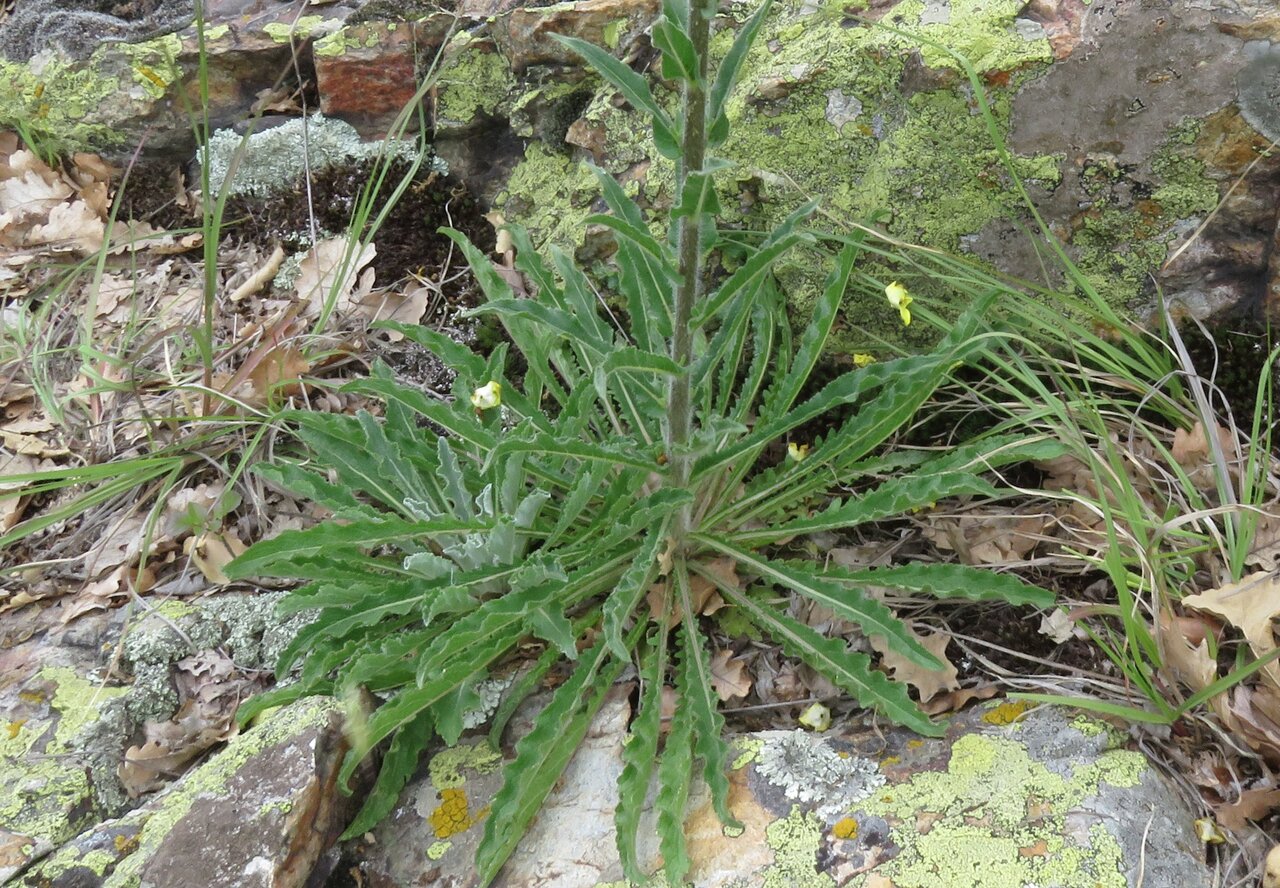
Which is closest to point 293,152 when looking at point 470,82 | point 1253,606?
point 470,82

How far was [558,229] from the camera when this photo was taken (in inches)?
119

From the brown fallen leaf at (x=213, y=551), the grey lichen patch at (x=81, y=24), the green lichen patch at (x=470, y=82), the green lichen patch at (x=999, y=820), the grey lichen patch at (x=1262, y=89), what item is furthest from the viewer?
the grey lichen patch at (x=81, y=24)

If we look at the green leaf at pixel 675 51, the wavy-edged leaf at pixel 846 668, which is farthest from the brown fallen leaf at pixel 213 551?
the green leaf at pixel 675 51

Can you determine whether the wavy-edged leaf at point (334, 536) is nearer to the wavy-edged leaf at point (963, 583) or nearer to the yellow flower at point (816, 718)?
the yellow flower at point (816, 718)

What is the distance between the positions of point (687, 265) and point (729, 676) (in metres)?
1.05

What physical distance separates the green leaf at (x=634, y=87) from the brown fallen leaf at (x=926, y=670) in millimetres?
1188

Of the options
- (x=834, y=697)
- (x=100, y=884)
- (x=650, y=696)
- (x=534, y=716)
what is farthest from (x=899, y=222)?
(x=100, y=884)

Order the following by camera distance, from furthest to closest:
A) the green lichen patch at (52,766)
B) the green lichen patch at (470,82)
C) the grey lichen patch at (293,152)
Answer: the grey lichen patch at (293,152)
the green lichen patch at (470,82)
the green lichen patch at (52,766)

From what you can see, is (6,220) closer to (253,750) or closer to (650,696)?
(253,750)

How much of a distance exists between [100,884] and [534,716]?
0.93 meters

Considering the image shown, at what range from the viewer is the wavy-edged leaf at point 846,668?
1.91 meters

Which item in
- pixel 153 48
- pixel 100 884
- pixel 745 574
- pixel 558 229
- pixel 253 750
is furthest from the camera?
pixel 153 48

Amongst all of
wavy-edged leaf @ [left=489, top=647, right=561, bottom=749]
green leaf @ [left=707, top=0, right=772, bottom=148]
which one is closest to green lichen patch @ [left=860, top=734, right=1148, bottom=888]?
wavy-edged leaf @ [left=489, top=647, right=561, bottom=749]

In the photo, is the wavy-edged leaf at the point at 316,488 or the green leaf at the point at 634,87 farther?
the wavy-edged leaf at the point at 316,488
